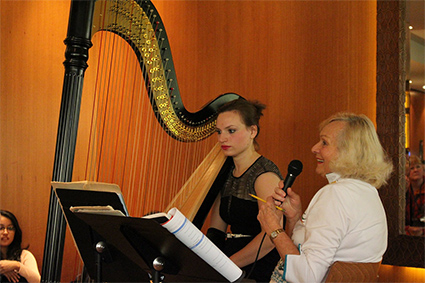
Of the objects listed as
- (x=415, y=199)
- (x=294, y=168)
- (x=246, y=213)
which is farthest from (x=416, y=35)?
(x=294, y=168)

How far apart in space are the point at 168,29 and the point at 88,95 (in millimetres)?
1179

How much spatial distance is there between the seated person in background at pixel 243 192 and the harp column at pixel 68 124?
1.02 metres

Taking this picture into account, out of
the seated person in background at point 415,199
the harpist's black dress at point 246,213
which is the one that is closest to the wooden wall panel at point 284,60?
the seated person in background at point 415,199

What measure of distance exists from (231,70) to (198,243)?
3.35 metres

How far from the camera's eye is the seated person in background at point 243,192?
97.7 inches

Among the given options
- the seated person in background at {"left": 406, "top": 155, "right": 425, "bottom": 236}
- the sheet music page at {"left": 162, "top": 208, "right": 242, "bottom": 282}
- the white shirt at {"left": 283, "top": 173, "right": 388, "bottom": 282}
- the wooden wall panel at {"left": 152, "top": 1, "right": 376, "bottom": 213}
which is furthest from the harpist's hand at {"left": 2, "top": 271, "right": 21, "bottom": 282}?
the seated person in background at {"left": 406, "top": 155, "right": 425, "bottom": 236}

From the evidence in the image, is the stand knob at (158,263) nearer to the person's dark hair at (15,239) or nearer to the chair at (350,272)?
the chair at (350,272)

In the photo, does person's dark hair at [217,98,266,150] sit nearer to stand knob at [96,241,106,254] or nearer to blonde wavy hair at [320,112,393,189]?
blonde wavy hair at [320,112,393,189]

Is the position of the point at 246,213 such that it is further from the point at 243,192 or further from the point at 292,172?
the point at 292,172

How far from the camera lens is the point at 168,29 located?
176 inches

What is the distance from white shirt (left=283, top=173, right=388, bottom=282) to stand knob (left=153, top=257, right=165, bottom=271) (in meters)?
0.50

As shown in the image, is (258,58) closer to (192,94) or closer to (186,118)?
(192,94)

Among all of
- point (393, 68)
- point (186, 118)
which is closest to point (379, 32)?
point (393, 68)

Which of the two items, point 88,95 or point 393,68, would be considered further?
point 88,95
